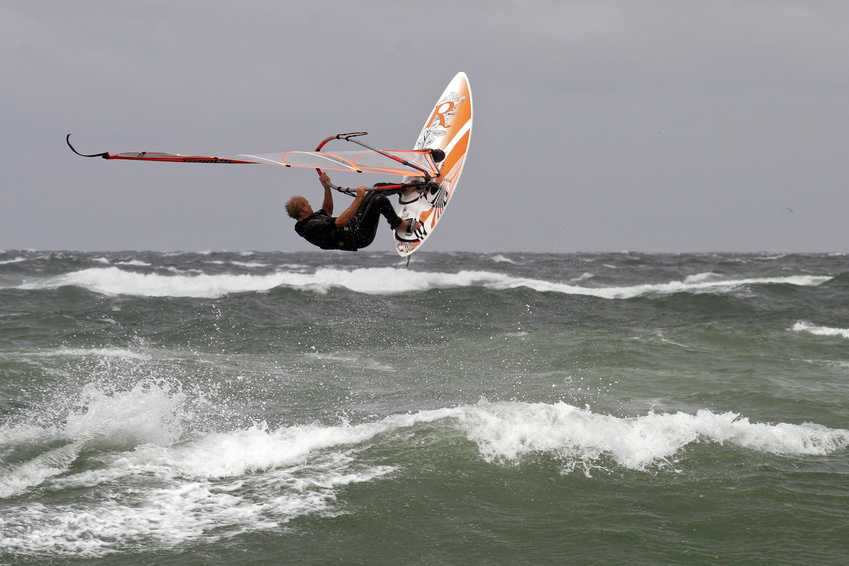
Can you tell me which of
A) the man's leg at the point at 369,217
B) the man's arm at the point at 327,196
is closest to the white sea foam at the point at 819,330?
the man's leg at the point at 369,217

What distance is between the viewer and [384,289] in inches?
924

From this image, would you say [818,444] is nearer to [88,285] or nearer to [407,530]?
[407,530]

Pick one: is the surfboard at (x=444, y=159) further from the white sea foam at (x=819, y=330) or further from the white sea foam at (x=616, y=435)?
the white sea foam at (x=819, y=330)

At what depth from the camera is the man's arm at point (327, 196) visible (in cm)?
684

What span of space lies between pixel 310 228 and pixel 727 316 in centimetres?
1411

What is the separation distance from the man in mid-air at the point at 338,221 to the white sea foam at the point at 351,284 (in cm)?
1434

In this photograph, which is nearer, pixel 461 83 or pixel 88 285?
pixel 461 83

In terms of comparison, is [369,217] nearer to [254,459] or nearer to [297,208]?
[297,208]

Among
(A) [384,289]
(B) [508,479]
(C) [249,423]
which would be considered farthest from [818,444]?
(A) [384,289]

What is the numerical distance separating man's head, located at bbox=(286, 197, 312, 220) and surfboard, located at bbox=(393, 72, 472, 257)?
4.47 ft

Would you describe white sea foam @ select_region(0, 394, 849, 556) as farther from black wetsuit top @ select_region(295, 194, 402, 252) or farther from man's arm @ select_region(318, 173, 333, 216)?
man's arm @ select_region(318, 173, 333, 216)

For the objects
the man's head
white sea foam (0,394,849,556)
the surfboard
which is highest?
the surfboard

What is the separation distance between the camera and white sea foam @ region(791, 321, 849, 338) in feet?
47.9

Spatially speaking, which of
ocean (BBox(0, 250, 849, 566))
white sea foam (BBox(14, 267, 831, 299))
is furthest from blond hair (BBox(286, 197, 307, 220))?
white sea foam (BBox(14, 267, 831, 299))
